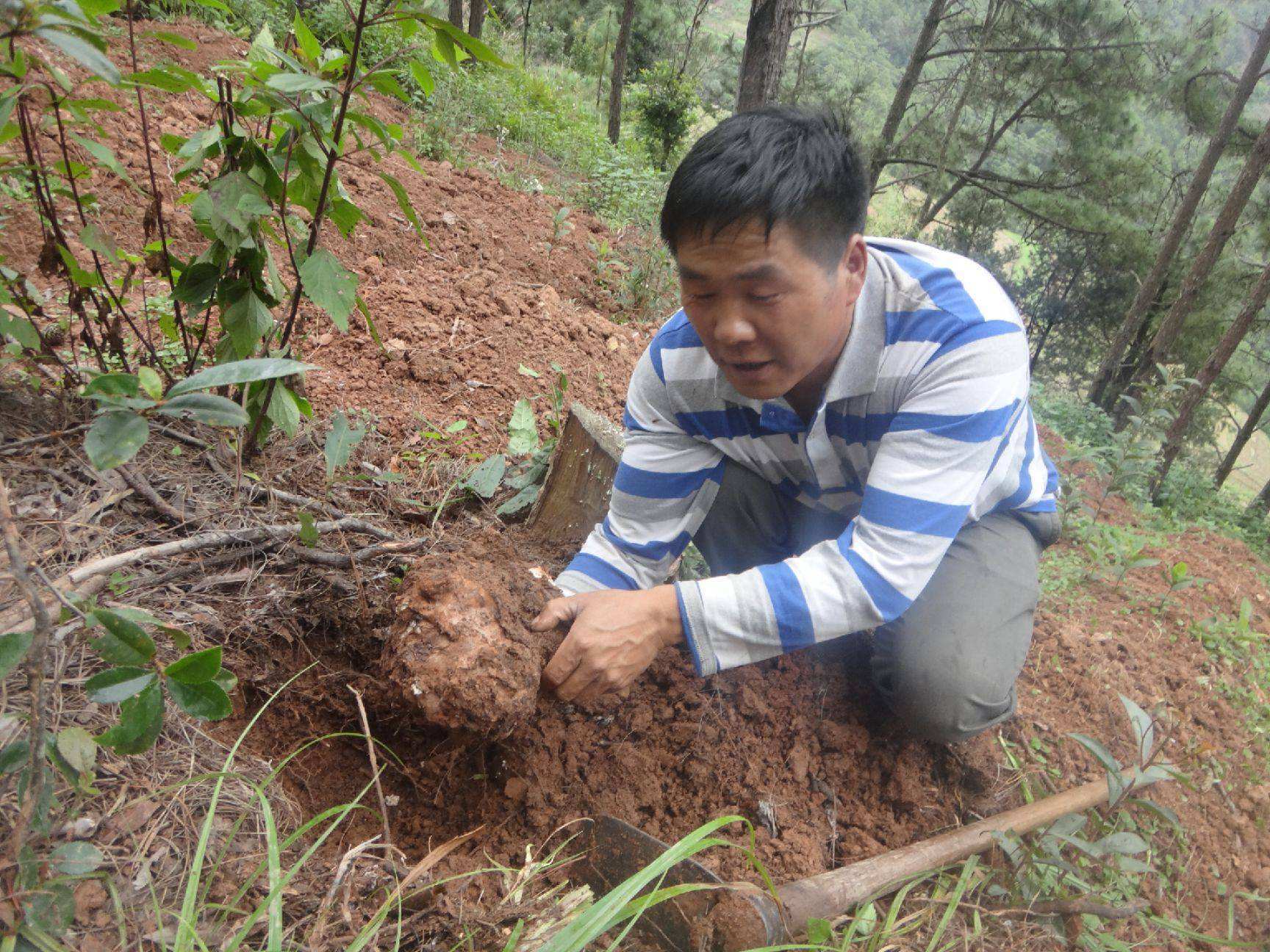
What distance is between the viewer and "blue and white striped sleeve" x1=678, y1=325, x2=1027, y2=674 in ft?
5.03

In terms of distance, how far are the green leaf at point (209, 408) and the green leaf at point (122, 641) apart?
0.84 ft

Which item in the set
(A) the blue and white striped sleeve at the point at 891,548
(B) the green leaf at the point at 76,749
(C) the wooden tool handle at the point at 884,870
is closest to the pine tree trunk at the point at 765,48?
(A) the blue and white striped sleeve at the point at 891,548

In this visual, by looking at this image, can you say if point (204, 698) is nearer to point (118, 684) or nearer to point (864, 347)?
point (118, 684)

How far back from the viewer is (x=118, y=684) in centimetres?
87

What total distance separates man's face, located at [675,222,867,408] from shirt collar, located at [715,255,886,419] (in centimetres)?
10

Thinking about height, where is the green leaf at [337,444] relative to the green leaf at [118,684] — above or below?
below

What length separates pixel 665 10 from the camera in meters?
18.5

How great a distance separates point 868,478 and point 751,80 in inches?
167

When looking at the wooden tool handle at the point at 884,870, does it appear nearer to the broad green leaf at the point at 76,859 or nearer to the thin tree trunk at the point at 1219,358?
the broad green leaf at the point at 76,859

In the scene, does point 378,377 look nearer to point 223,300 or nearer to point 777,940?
point 223,300

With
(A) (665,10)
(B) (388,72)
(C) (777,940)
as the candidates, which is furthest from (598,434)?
(A) (665,10)

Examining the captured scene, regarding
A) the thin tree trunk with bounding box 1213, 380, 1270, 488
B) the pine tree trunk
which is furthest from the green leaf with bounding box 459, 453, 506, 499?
the thin tree trunk with bounding box 1213, 380, 1270, 488

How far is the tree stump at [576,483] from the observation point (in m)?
2.18

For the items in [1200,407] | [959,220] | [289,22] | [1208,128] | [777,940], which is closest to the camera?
[777,940]
